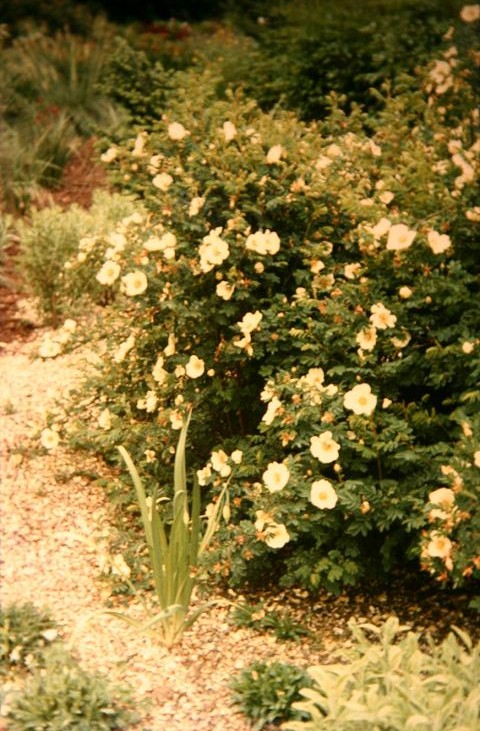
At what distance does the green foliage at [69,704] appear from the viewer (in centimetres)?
260

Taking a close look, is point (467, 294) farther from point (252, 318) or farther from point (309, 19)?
point (309, 19)

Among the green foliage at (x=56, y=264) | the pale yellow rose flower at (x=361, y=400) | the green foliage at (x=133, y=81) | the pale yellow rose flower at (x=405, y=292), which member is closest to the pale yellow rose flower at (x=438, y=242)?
the pale yellow rose flower at (x=405, y=292)

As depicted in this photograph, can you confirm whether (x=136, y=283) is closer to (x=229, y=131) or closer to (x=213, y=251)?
(x=213, y=251)

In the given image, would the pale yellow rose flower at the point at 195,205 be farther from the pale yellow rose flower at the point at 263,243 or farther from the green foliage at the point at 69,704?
the green foliage at the point at 69,704

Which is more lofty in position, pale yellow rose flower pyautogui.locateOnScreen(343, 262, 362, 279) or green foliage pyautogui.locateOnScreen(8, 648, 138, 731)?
pale yellow rose flower pyautogui.locateOnScreen(343, 262, 362, 279)

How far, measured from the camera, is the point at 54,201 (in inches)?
277

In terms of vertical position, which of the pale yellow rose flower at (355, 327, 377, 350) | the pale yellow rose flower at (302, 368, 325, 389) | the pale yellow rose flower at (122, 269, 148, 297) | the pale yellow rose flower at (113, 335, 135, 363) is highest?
the pale yellow rose flower at (122, 269, 148, 297)

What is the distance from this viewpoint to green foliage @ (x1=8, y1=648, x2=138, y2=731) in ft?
8.54

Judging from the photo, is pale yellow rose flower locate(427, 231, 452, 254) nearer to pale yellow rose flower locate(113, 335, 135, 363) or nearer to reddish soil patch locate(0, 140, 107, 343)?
pale yellow rose flower locate(113, 335, 135, 363)

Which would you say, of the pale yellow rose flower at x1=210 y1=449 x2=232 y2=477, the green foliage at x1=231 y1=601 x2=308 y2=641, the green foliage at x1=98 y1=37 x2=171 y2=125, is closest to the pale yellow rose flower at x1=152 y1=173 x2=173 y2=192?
the pale yellow rose flower at x1=210 y1=449 x2=232 y2=477

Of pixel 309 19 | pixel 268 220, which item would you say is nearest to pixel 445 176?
pixel 268 220

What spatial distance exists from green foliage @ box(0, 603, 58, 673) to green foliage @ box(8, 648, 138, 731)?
0.14 m

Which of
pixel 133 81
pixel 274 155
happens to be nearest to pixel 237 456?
pixel 274 155

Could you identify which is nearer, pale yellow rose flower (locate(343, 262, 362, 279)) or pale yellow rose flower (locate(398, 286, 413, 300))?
pale yellow rose flower (locate(398, 286, 413, 300))
